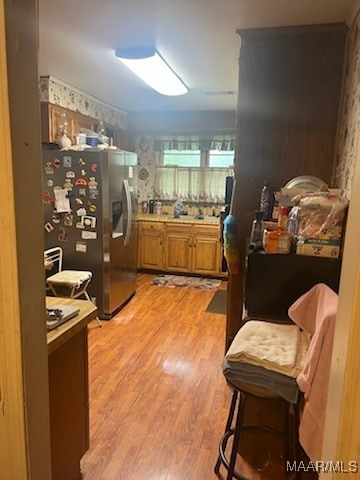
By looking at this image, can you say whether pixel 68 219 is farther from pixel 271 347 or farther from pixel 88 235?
pixel 271 347

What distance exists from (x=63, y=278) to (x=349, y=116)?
104 inches

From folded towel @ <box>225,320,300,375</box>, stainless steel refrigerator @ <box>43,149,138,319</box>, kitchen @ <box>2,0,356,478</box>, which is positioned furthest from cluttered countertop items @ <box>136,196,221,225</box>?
kitchen @ <box>2,0,356,478</box>

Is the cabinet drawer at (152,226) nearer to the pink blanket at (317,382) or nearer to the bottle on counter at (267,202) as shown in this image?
the bottle on counter at (267,202)

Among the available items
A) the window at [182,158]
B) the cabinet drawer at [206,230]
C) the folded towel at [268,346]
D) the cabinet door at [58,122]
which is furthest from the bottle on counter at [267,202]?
the window at [182,158]

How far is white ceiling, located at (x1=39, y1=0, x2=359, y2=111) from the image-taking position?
2014 mm

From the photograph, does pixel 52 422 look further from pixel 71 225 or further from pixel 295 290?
pixel 71 225

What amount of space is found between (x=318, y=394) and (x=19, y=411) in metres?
1.07

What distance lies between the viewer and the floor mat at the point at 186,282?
486 cm

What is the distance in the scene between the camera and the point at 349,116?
2.05m

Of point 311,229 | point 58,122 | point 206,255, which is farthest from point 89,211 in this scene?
point 311,229

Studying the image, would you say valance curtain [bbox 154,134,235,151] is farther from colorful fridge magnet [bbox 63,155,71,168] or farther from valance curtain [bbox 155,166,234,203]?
colorful fridge magnet [bbox 63,155,71,168]

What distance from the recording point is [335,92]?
7.57 feet

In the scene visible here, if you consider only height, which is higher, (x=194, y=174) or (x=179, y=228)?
(x=194, y=174)

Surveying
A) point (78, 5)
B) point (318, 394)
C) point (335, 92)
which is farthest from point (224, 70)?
point (318, 394)
